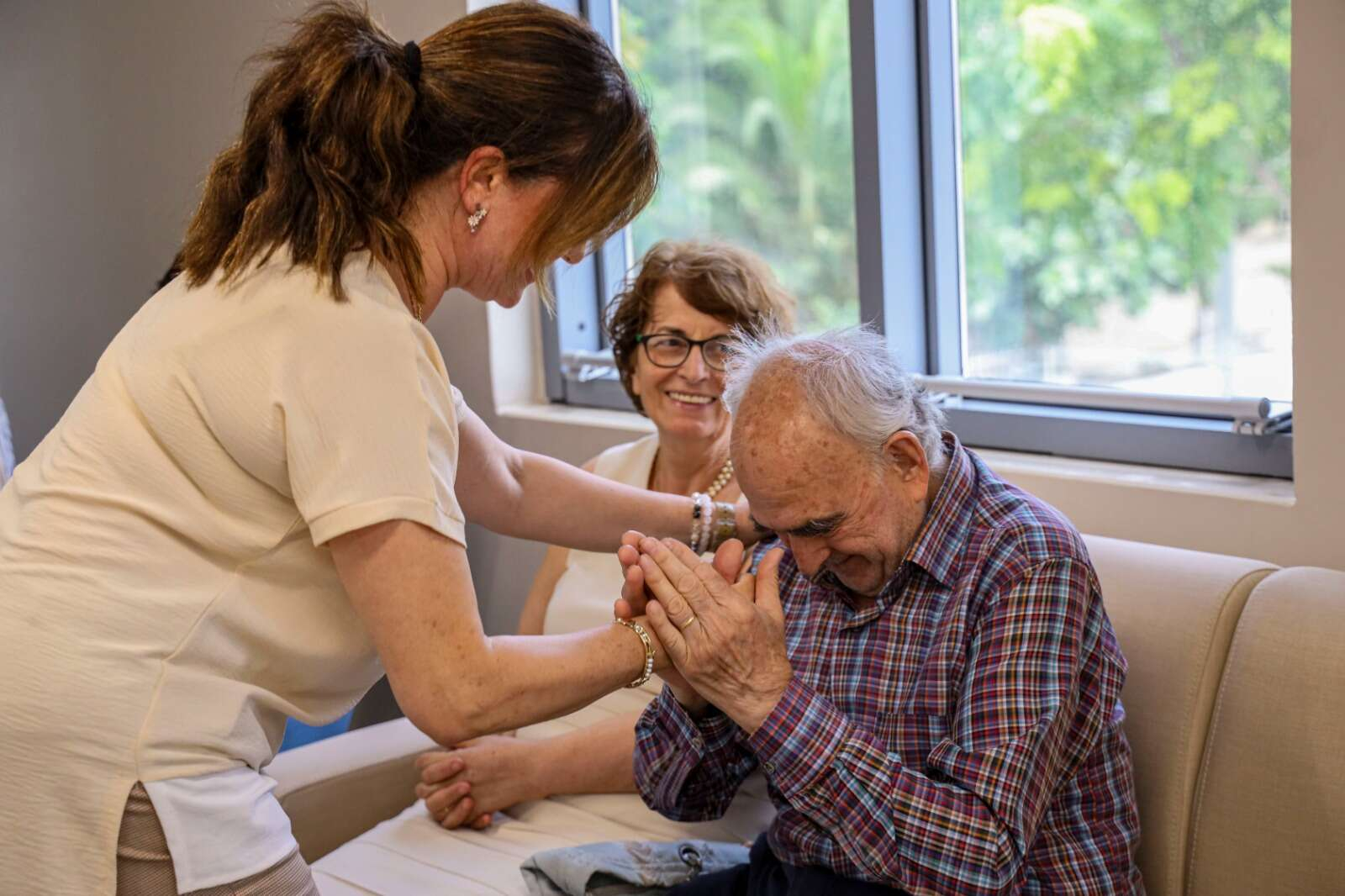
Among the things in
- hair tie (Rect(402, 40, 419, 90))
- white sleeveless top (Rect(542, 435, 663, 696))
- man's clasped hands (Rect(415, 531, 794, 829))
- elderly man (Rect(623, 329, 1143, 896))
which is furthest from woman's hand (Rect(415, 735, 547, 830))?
hair tie (Rect(402, 40, 419, 90))

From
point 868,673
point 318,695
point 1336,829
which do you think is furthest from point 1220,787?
point 318,695

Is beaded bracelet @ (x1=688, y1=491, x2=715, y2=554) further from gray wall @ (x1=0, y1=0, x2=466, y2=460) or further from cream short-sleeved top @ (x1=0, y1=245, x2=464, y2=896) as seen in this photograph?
gray wall @ (x1=0, y1=0, x2=466, y2=460)

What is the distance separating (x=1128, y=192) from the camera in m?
2.35

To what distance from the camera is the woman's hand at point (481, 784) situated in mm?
2160

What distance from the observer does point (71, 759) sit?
4.17ft

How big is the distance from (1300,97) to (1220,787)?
94 cm

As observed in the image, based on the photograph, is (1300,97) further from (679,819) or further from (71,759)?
(71,759)

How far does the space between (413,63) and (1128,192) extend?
145cm

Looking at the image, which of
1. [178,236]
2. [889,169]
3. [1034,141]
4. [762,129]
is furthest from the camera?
[178,236]

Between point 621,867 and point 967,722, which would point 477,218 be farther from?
point 621,867

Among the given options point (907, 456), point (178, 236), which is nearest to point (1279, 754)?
point (907, 456)

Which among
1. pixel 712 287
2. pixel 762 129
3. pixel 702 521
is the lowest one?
pixel 702 521

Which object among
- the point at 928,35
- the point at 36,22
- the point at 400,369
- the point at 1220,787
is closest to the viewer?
the point at 400,369

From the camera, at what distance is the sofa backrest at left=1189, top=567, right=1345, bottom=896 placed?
1.56 m
